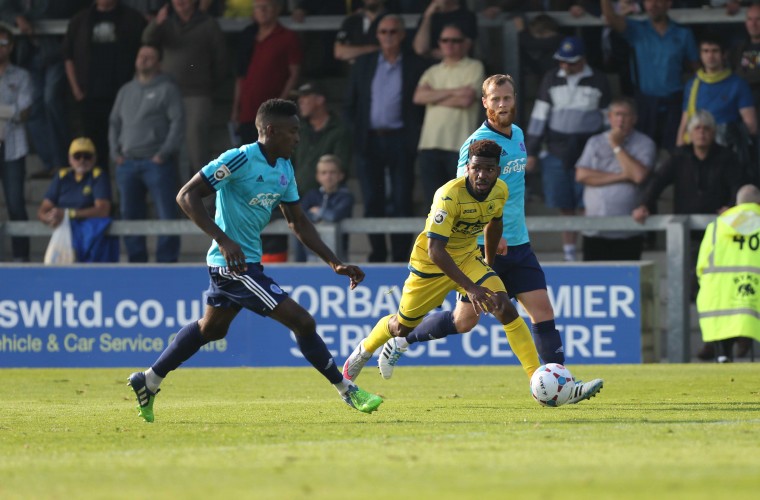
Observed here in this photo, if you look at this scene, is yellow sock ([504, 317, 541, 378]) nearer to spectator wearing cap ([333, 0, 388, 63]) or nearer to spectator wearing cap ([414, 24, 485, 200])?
spectator wearing cap ([414, 24, 485, 200])

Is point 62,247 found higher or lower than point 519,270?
lower

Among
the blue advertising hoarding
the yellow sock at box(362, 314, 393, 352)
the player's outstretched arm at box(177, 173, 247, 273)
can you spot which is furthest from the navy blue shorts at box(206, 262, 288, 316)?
the blue advertising hoarding

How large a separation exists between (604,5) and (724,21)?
1581 mm

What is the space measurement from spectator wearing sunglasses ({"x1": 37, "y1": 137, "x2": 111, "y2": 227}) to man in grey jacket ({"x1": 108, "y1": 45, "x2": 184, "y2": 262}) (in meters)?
0.38

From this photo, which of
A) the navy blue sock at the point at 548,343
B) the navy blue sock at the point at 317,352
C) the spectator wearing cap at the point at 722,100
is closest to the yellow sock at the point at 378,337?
the navy blue sock at the point at 548,343

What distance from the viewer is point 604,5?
1528cm

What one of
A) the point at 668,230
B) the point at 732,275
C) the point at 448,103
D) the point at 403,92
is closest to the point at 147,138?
the point at 403,92

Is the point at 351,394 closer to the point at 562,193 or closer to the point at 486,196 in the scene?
the point at 486,196

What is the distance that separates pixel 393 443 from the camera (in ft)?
24.1

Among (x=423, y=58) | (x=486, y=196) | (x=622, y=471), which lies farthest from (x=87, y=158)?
(x=622, y=471)

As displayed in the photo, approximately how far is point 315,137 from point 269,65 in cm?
102

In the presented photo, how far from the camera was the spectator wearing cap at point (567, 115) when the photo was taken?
49.7 feet

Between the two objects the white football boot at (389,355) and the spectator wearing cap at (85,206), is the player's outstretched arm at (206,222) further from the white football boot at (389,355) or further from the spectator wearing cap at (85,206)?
the spectator wearing cap at (85,206)

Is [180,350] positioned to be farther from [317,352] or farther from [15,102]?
[15,102]
